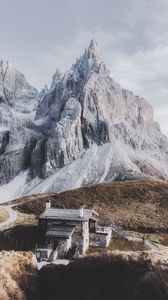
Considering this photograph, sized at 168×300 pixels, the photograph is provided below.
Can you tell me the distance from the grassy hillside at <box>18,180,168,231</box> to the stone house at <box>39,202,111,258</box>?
25443mm

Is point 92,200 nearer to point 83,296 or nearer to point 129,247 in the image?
point 129,247

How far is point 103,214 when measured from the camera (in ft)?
336

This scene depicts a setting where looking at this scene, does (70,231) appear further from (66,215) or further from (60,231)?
(66,215)

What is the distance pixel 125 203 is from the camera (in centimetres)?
11594

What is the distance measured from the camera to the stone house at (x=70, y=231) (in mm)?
60312

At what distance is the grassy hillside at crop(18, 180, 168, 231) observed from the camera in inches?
3814

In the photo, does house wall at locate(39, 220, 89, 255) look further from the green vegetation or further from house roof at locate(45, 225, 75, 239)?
the green vegetation

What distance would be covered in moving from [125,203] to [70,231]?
55.8 metres

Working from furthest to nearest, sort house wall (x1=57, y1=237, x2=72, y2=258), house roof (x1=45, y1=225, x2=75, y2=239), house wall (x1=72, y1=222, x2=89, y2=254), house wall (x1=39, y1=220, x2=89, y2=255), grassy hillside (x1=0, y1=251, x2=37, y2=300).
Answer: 1. house wall (x1=72, y1=222, x2=89, y2=254)
2. house roof (x1=45, y1=225, x2=75, y2=239)
3. house wall (x1=39, y1=220, x2=89, y2=255)
4. house wall (x1=57, y1=237, x2=72, y2=258)
5. grassy hillside (x1=0, y1=251, x2=37, y2=300)

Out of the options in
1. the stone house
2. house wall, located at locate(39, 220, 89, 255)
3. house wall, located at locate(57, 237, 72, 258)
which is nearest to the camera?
house wall, located at locate(57, 237, 72, 258)

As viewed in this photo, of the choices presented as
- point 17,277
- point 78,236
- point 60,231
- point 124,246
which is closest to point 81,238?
point 78,236

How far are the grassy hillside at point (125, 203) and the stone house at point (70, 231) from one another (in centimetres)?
2544

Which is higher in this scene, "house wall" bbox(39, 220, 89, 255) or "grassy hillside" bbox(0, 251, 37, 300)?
"grassy hillside" bbox(0, 251, 37, 300)

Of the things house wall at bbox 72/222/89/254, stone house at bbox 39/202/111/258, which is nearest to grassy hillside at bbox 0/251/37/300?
stone house at bbox 39/202/111/258
